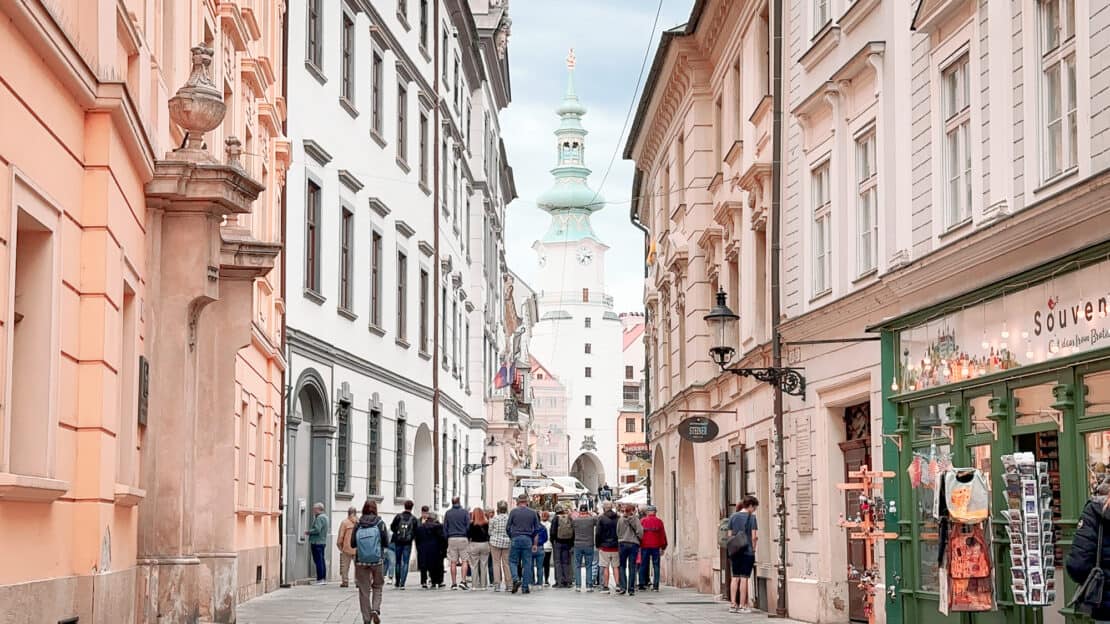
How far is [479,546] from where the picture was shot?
31953mm

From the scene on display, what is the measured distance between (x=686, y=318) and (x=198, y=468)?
16.9 meters

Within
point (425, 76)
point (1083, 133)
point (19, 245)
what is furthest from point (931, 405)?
point (425, 76)

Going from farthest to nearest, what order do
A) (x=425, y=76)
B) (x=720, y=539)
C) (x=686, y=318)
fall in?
(x=425, y=76) < (x=686, y=318) < (x=720, y=539)

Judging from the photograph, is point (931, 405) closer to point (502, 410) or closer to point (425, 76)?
point (425, 76)

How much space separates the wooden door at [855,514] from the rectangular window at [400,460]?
786 inches

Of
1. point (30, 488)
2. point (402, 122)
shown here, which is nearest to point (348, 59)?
point (402, 122)

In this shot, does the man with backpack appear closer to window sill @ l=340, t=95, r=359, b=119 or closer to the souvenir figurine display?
the souvenir figurine display

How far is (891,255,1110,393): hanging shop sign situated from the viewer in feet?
40.5

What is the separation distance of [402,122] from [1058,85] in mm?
27300

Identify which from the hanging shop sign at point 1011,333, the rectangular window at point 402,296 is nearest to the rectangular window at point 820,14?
the hanging shop sign at point 1011,333

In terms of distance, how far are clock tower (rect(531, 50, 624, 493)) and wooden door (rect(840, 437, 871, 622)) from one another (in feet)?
442

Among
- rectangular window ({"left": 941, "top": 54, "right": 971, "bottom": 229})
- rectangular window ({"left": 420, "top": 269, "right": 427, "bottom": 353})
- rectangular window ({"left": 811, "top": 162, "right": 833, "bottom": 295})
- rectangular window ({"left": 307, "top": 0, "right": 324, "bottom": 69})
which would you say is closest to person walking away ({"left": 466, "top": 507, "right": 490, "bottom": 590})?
rectangular window ({"left": 307, "top": 0, "right": 324, "bottom": 69})

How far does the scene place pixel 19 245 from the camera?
30.8 feet

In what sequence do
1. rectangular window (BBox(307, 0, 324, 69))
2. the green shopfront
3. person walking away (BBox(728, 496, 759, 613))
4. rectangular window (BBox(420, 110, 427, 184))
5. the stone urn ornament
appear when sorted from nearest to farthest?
the green shopfront → the stone urn ornament → person walking away (BBox(728, 496, 759, 613)) → rectangular window (BBox(307, 0, 324, 69)) → rectangular window (BBox(420, 110, 427, 184))
